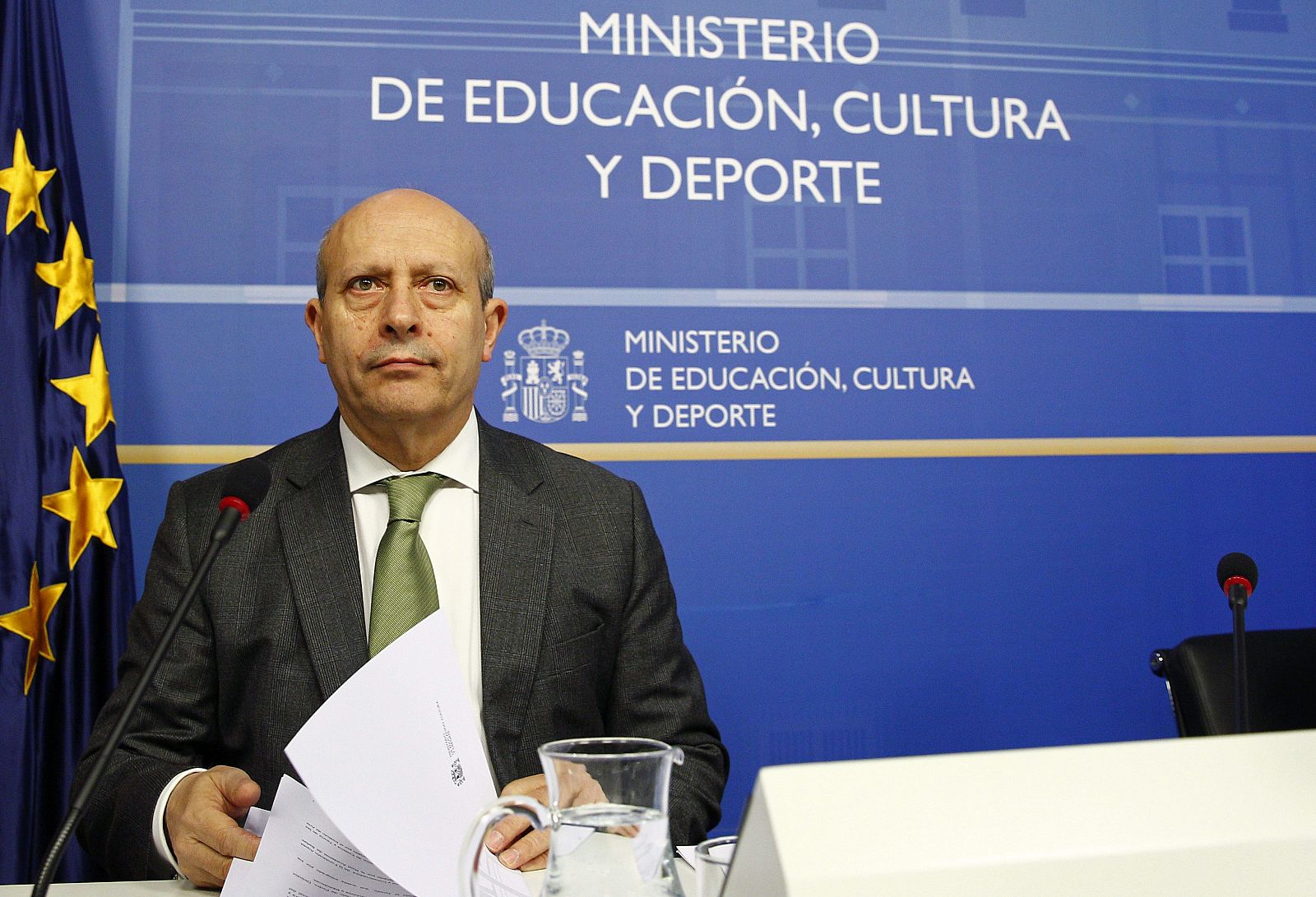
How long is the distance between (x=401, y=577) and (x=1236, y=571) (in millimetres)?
1221

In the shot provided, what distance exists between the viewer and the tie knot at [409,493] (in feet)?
5.83

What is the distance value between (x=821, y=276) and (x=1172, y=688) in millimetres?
1331

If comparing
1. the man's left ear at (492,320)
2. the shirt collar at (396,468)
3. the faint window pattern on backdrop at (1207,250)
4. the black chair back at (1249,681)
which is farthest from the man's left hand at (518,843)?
the faint window pattern on backdrop at (1207,250)

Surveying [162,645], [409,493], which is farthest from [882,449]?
[162,645]

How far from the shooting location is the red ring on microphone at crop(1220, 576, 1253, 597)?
5.03ft

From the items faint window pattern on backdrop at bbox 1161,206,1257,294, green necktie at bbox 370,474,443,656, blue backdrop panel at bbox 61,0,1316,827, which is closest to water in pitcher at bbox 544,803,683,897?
green necktie at bbox 370,474,443,656

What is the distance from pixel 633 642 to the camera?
186cm

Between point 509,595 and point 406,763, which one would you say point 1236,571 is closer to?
point 509,595

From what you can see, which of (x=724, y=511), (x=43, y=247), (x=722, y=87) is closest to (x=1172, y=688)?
(x=724, y=511)

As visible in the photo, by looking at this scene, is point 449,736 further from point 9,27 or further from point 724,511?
point 9,27

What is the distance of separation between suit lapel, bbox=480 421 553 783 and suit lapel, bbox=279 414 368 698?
20 cm

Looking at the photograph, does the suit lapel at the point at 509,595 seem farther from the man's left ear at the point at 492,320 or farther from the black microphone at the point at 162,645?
the black microphone at the point at 162,645

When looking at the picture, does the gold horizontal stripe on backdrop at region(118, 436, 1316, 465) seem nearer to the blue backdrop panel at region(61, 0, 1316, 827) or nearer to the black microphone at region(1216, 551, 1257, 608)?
the blue backdrop panel at region(61, 0, 1316, 827)

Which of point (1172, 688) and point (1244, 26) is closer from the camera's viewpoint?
point (1172, 688)
